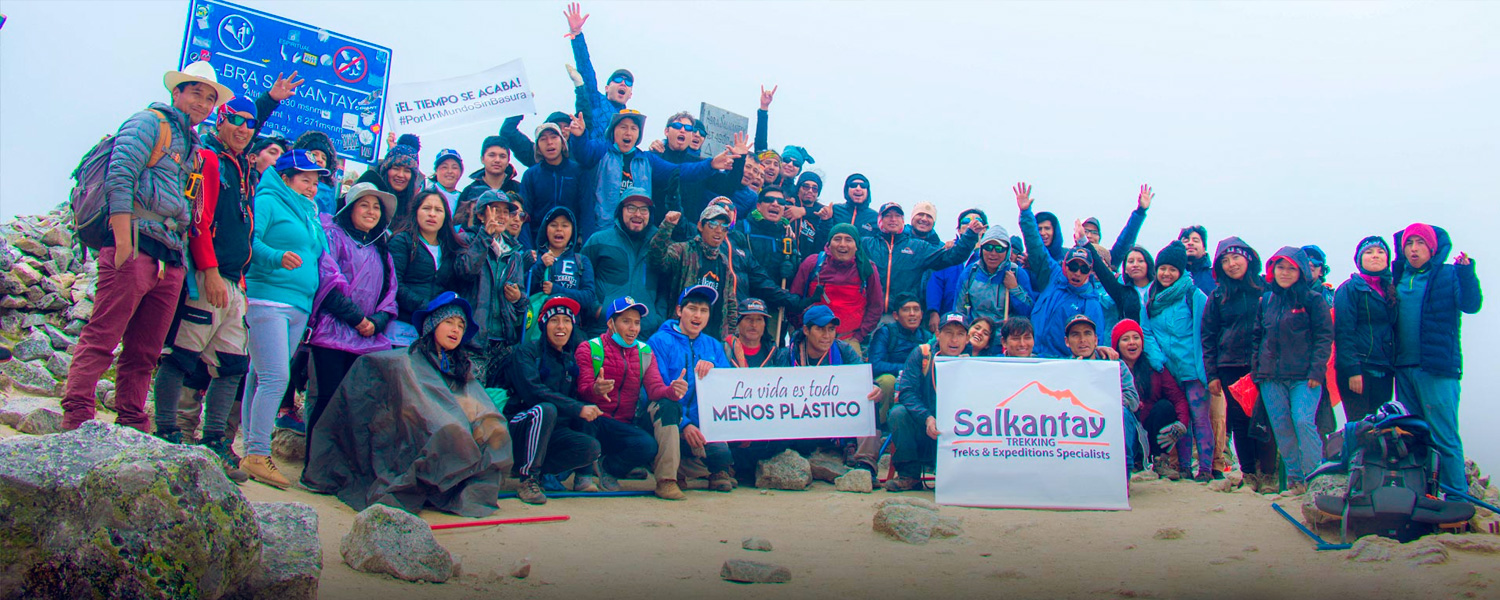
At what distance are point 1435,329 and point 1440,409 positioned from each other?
64 centimetres

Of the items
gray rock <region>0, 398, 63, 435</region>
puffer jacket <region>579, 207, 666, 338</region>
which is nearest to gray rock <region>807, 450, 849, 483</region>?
puffer jacket <region>579, 207, 666, 338</region>

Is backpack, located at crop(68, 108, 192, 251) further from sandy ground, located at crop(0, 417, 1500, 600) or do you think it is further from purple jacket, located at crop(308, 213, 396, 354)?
sandy ground, located at crop(0, 417, 1500, 600)

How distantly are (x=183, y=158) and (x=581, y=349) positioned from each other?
3034 mm

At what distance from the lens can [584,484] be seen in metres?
7.35

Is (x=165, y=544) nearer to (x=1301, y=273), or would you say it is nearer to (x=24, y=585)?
(x=24, y=585)

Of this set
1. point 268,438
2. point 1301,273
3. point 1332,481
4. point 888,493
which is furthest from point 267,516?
point 1301,273

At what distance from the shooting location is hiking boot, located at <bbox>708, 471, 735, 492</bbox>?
7.93 metres

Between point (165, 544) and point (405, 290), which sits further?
point (405, 290)

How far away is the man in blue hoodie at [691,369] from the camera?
7816mm

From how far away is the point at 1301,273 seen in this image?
816 centimetres

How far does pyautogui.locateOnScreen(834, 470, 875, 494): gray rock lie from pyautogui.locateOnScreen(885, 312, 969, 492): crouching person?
20cm

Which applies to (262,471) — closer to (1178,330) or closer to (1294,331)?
(1178,330)

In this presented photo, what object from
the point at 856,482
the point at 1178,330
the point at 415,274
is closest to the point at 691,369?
the point at 856,482

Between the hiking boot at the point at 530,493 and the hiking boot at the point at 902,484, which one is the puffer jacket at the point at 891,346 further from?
the hiking boot at the point at 530,493
